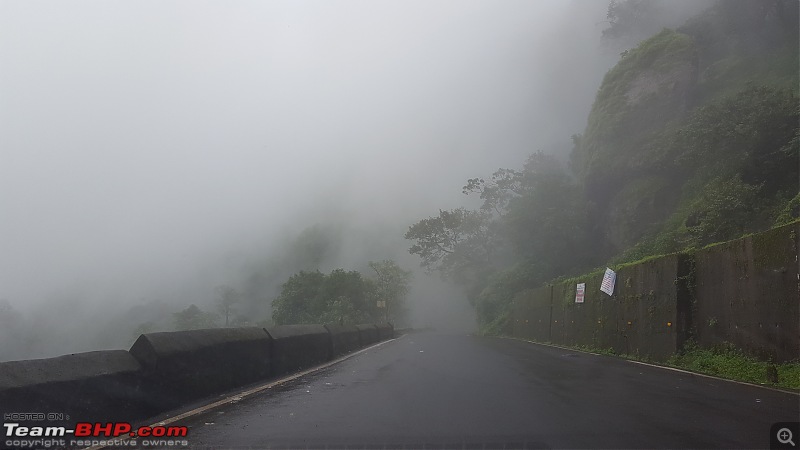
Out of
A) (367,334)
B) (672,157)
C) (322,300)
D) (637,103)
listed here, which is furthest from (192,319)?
(672,157)

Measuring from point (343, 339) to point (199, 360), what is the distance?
11483 mm

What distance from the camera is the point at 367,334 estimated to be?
27922 millimetres

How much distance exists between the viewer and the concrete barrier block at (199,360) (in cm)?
766

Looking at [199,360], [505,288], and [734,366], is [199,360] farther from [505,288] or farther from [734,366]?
[505,288]

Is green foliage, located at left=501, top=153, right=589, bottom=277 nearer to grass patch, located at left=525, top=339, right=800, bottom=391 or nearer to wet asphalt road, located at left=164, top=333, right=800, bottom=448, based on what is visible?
grass patch, located at left=525, top=339, right=800, bottom=391

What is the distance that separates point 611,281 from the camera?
67.9 ft

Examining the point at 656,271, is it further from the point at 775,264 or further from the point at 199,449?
the point at 199,449

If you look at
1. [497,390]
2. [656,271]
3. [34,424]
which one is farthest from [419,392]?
[656,271]

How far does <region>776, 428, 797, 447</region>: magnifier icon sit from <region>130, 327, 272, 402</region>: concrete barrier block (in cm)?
705

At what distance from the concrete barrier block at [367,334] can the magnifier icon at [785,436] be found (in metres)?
19.8

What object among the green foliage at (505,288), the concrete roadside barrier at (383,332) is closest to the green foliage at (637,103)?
the green foliage at (505,288)

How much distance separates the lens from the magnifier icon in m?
5.51

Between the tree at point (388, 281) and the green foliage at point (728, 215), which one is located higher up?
the green foliage at point (728, 215)

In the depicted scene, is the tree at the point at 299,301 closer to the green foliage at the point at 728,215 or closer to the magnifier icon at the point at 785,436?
the green foliage at the point at 728,215
